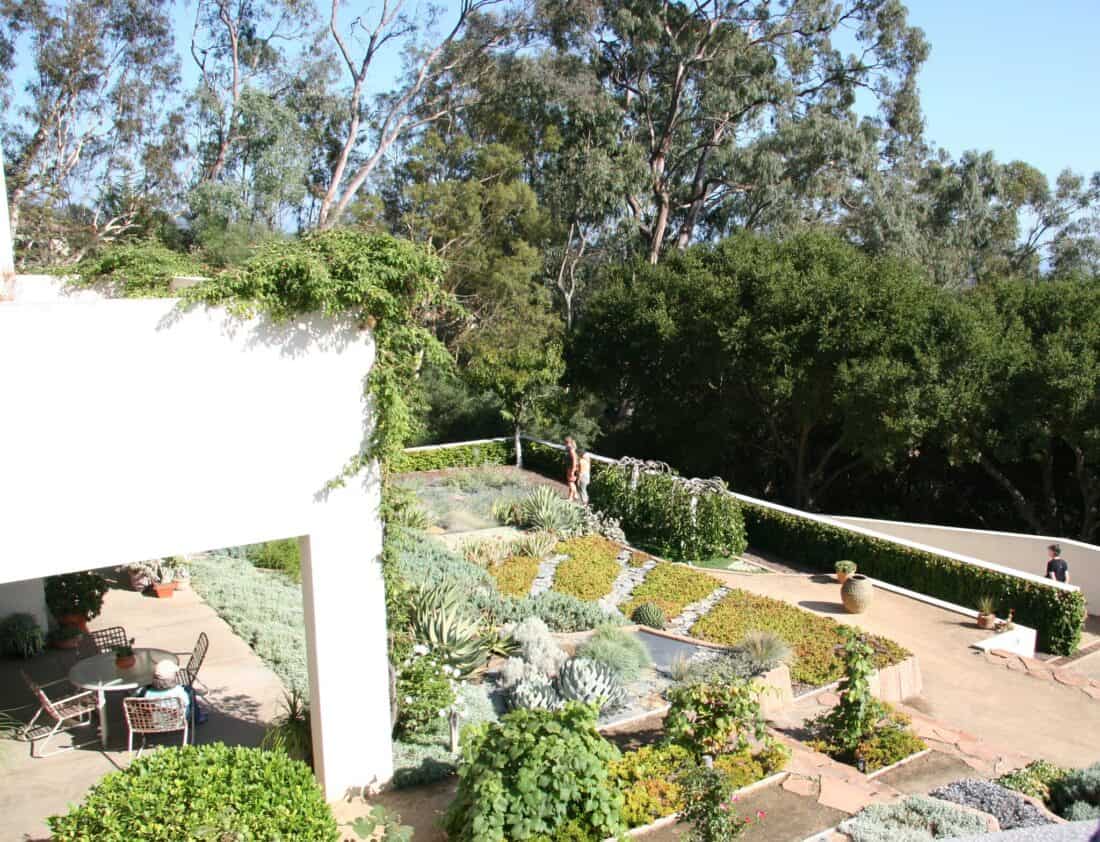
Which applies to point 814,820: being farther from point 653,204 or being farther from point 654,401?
point 653,204

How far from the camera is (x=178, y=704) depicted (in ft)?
23.6

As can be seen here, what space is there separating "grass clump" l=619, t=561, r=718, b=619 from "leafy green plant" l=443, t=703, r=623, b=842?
602 cm

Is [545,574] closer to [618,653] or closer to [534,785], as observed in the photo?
[618,653]

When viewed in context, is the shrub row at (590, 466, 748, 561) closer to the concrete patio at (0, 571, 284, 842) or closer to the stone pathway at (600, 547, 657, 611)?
the stone pathway at (600, 547, 657, 611)

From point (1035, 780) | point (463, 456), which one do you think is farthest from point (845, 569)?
point (463, 456)

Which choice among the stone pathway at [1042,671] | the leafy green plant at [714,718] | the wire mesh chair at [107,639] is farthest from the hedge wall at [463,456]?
the leafy green plant at [714,718]

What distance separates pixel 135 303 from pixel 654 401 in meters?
20.8

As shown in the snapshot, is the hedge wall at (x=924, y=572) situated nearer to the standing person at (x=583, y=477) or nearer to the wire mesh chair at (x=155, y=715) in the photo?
the standing person at (x=583, y=477)

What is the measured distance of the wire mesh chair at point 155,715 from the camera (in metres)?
7.17

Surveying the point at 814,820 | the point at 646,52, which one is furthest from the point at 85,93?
the point at 814,820

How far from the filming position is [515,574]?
13.5 meters

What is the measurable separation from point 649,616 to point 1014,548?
28.7 ft

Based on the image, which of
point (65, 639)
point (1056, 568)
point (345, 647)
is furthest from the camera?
point (1056, 568)

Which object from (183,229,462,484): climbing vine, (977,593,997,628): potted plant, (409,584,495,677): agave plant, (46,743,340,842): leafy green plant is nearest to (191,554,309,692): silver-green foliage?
(409,584,495,677): agave plant
